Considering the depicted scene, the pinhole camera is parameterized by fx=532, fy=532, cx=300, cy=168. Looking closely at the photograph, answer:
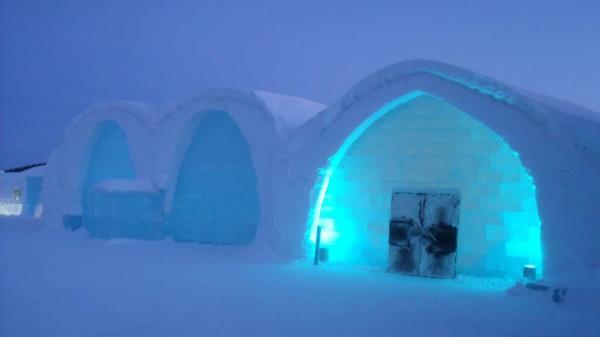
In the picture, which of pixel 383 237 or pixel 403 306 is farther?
pixel 383 237

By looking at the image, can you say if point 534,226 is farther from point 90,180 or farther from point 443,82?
point 90,180

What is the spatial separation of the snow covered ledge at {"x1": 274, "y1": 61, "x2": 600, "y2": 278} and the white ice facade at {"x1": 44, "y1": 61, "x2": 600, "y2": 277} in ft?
0.07

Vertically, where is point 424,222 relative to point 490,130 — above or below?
below

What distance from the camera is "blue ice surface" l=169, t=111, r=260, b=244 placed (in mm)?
13508

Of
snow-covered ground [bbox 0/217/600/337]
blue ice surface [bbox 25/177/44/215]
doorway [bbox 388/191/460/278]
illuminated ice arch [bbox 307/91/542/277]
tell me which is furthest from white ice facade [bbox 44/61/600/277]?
blue ice surface [bbox 25/177/44/215]

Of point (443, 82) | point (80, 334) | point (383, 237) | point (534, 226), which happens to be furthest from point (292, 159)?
point (80, 334)

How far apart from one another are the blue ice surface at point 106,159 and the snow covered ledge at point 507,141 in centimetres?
661

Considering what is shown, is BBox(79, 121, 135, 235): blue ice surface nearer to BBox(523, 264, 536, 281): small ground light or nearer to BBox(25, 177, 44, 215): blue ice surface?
BBox(25, 177, 44, 215): blue ice surface

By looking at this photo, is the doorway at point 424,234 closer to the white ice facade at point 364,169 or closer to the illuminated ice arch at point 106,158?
the white ice facade at point 364,169

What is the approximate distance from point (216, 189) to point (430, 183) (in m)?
5.96

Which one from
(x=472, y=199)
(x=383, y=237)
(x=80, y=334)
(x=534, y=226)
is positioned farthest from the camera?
(x=383, y=237)

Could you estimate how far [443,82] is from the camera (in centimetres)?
975

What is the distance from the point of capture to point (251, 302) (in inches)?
262

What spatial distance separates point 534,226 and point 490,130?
1.87 meters
